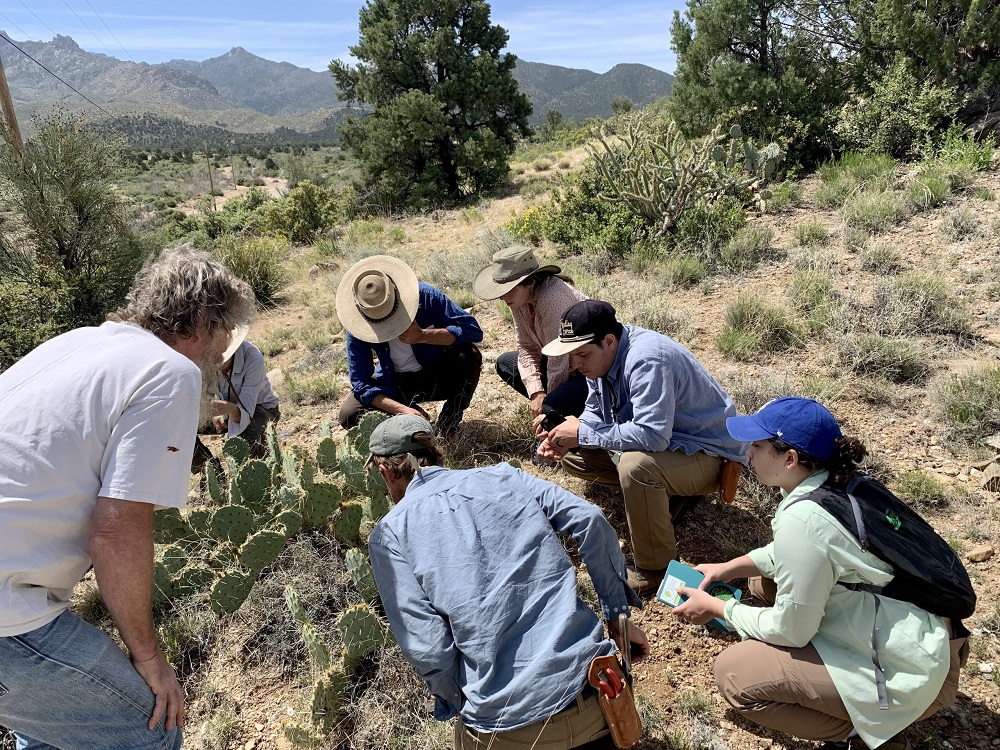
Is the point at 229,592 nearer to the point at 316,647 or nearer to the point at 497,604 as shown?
the point at 316,647

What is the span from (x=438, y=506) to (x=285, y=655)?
1.55 metres

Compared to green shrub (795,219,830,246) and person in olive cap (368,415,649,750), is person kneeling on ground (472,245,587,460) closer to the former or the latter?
person in olive cap (368,415,649,750)

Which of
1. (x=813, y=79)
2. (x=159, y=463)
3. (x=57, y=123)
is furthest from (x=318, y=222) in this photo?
(x=159, y=463)

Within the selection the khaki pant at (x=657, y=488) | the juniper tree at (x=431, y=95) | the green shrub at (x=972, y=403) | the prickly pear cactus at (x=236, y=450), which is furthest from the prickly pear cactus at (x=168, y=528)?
the juniper tree at (x=431, y=95)

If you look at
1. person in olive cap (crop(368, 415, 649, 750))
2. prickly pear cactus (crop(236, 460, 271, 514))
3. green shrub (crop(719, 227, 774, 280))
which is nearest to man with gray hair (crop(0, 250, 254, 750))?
person in olive cap (crop(368, 415, 649, 750))

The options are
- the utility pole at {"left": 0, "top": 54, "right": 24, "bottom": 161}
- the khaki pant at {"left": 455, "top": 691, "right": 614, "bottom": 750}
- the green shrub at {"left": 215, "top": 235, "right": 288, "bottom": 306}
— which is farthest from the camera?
the green shrub at {"left": 215, "top": 235, "right": 288, "bottom": 306}

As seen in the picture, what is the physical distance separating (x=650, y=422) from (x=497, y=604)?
1.28 meters

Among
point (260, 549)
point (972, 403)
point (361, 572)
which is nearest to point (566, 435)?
point (361, 572)

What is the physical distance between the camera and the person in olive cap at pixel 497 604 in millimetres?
1653

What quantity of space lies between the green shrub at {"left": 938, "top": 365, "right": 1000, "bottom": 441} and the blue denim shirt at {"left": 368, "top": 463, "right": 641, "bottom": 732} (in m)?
2.73

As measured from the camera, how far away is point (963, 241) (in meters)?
5.30

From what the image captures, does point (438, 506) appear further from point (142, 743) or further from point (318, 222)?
point (318, 222)

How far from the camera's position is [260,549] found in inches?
111

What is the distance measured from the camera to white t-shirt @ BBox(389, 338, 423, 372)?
4.12 meters
